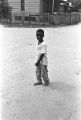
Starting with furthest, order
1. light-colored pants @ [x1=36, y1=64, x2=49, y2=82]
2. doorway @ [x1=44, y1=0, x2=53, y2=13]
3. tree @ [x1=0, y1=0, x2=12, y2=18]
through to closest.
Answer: doorway @ [x1=44, y1=0, x2=53, y2=13], tree @ [x1=0, y1=0, x2=12, y2=18], light-colored pants @ [x1=36, y1=64, x2=49, y2=82]

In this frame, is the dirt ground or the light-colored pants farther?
the light-colored pants

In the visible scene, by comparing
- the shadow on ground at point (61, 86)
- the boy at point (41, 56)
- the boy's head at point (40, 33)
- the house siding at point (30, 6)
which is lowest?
the shadow on ground at point (61, 86)

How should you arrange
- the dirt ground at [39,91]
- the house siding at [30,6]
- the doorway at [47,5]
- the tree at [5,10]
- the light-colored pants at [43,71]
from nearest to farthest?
1. the dirt ground at [39,91]
2. the light-colored pants at [43,71]
3. the tree at [5,10]
4. the house siding at [30,6]
5. the doorway at [47,5]

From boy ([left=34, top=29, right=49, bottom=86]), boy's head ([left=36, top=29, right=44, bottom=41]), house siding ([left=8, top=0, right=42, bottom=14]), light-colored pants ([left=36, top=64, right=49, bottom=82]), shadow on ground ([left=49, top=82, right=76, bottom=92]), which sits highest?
house siding ([left=8, top=0, right=42, bottom=14])

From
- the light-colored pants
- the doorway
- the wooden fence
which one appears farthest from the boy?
the doorway

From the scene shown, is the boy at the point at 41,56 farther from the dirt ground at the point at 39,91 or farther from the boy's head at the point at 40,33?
the dirt ground at the point at 39,91

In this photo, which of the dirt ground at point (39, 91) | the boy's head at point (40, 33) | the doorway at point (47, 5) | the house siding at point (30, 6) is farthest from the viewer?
the doorway at point (47, 5)

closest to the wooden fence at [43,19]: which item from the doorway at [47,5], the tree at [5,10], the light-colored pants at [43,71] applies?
the tree at [5,10]

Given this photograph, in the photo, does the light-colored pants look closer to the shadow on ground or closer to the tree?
the shadow on ground

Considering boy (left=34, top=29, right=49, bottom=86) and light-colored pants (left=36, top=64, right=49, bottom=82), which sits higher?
boy (left=34, top=29, right=49, bottom=86)

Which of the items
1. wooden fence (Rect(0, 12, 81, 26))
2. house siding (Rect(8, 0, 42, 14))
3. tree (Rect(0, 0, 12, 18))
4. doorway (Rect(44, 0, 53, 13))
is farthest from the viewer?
doorway (Rect(44, 0, 53, 13))

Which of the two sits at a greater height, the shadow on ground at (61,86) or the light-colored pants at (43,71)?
the light-colored pants at (43,71)

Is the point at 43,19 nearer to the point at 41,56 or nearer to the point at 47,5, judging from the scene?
the point at 47,5

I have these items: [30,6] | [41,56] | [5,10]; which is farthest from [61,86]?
[30,6]
